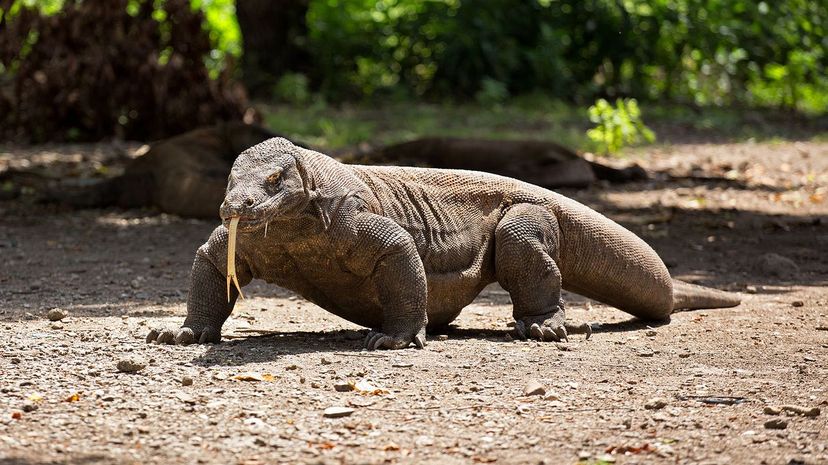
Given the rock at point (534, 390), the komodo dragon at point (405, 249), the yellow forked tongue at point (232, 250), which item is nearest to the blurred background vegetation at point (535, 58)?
the komodo dragon at point (405, 249)

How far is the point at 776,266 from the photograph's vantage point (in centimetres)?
756

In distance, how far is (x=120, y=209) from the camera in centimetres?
951

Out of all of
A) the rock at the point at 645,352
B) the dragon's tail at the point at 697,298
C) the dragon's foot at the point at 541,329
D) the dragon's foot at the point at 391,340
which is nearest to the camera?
the dragon's foot at the point at 391,340

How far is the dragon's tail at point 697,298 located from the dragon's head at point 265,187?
216 cm

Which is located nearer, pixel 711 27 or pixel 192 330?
pixel 192 330

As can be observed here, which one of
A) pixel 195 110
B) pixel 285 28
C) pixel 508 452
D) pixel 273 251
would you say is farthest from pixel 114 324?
pixel 285 28

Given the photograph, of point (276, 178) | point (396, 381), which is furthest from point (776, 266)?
point (276, 178)

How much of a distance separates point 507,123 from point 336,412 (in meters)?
10.1

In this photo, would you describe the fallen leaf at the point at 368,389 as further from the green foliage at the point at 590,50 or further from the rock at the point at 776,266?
the green foliage at the point at 590,50

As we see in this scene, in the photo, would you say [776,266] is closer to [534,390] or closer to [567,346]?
[567,346]

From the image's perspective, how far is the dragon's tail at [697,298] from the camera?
6180mm

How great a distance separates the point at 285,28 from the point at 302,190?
1144cm

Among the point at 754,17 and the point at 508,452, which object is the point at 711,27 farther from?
the point at 508,452

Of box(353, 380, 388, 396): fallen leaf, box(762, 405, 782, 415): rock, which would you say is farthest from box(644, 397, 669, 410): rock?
box(353, 380, 388, 396): fallen leaf
